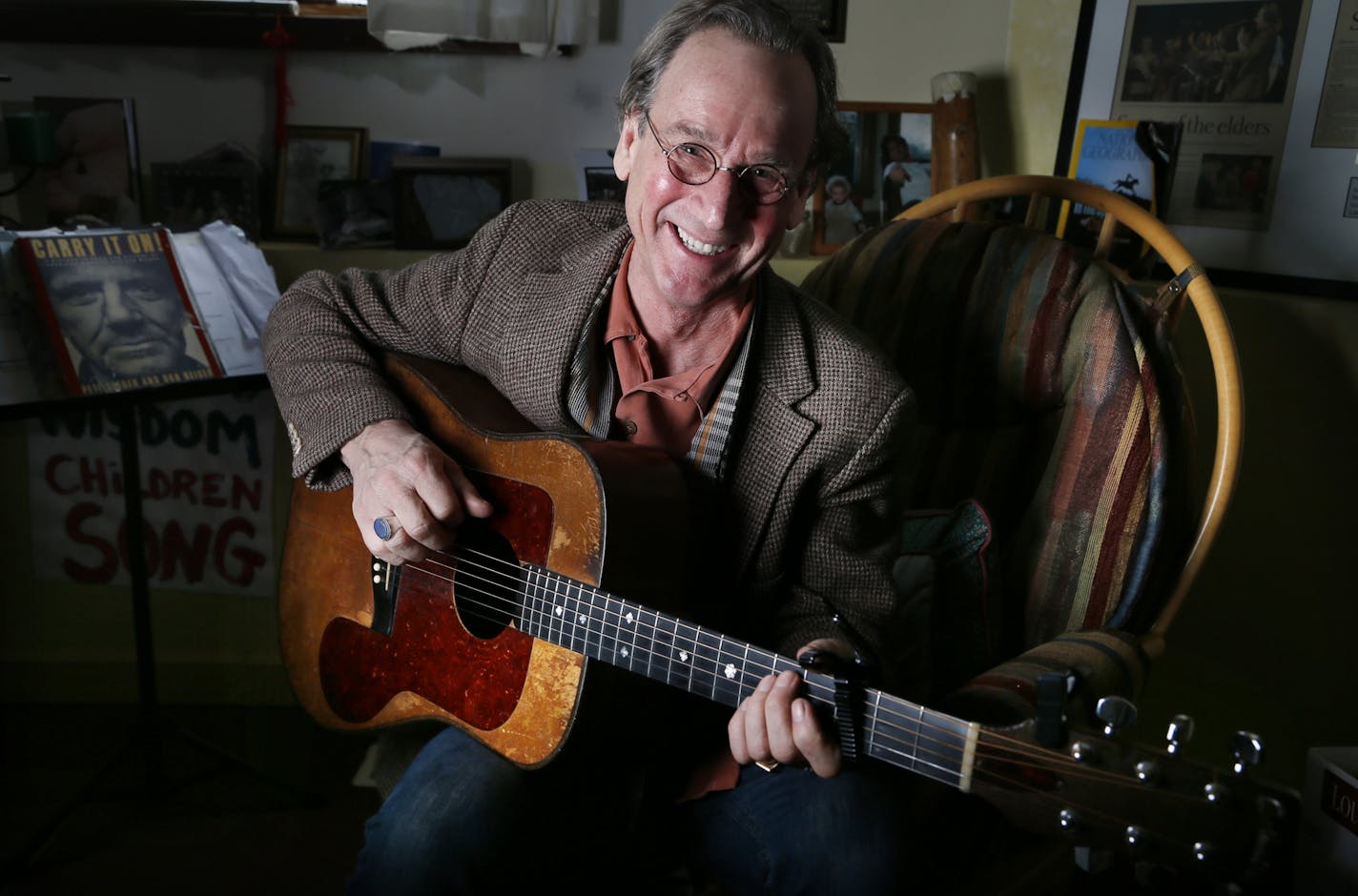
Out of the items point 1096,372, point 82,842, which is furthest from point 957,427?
point 82,842

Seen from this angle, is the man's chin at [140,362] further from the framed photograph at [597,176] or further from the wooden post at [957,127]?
the wooden post at [957,127]

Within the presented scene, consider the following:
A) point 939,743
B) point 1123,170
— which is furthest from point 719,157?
point 1123,170

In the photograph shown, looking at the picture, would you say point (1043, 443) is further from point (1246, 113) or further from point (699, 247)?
point (1246, 113)

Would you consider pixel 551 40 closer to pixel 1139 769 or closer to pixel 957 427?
pixel 957 427

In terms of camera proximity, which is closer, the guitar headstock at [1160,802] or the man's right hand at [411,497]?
the guitar headstock at [1160,802]

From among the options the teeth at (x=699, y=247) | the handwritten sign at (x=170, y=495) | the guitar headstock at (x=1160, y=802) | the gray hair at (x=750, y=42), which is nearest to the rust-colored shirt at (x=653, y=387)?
the teeth at (x=699, y=247)

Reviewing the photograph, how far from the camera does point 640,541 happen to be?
3.65ft

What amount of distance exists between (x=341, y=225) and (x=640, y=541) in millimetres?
1392

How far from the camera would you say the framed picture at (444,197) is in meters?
2.22

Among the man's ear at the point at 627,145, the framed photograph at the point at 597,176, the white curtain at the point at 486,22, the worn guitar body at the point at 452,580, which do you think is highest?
the white curtain at the point at 486,22

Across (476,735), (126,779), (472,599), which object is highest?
(472,599)

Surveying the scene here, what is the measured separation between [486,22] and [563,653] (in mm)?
1481

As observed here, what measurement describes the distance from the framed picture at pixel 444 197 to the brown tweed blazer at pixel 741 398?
774 mm

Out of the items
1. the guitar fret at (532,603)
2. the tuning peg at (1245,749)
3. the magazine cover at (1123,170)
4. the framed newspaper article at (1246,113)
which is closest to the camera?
the tuning peg at (1245,749)
